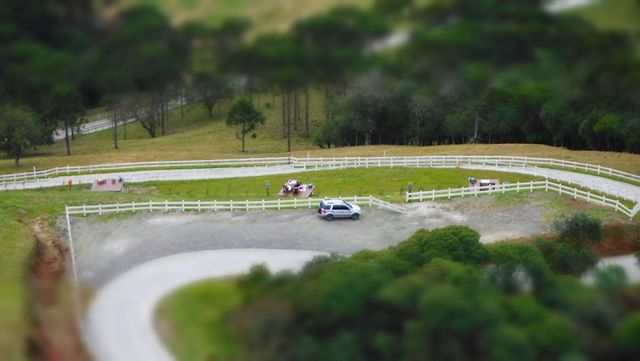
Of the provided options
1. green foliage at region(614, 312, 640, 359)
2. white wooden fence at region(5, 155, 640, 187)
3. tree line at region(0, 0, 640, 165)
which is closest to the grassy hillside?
tree line at region(0, 0, 640, 165)

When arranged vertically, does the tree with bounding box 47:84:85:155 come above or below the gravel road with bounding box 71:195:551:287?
above

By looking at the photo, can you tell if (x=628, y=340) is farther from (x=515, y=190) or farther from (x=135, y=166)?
(x=135, y=166)

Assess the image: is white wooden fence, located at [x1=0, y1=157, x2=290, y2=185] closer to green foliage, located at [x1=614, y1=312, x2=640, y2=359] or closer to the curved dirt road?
the curved dirt road

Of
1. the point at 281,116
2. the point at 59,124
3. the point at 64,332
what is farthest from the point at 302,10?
the point at 281,116

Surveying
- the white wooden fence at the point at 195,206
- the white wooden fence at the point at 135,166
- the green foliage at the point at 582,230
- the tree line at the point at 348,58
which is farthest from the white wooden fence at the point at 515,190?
the white wooden fence at the point at 135,166

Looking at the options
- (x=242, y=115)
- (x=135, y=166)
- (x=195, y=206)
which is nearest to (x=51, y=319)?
(x=195, y=206)
